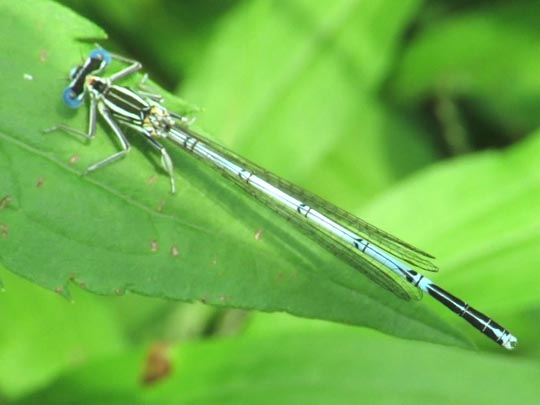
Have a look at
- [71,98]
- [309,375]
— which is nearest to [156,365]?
[309,375]

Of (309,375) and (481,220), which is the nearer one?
(309,375)

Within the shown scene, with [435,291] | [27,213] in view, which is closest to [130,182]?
[27,213]

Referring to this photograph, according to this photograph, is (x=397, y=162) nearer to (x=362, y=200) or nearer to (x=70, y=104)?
(x=362, y=200)

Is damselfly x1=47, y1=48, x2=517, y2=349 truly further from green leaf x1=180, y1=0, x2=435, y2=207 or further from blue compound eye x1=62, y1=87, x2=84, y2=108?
green leaf x1=180, y1=0, x2=435, y2=207

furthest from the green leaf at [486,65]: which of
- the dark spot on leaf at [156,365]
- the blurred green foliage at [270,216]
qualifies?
the dark spot on leaf at [156,365]

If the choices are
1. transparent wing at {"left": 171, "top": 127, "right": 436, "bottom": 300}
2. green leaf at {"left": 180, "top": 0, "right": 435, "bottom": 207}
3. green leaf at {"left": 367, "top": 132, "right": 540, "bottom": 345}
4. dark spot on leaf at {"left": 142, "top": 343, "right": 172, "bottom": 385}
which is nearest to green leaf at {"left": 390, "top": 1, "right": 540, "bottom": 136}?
green leaf at {"left": 180, "top": 0, "right": 435, "bottom": 207}

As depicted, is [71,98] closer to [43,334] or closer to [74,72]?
[74,72]
